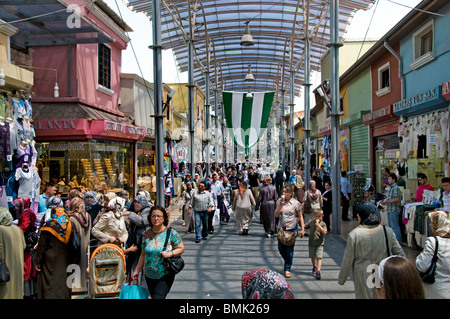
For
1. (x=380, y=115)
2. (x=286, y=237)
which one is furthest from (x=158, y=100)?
(x=380, y=115)

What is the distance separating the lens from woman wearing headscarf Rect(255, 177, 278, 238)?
10.5 metres

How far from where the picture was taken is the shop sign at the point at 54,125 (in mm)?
11836

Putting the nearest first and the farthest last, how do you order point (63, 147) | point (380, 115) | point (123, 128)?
point (63, 147), point (380, 115), point (123, 128)

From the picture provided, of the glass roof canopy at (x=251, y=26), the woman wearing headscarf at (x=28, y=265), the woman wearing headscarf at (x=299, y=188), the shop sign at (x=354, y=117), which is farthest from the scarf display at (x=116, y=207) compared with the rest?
the shop sign at (x=354, y=117)

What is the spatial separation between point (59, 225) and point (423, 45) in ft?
35.6

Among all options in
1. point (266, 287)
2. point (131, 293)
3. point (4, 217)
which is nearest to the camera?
point (266, 287)

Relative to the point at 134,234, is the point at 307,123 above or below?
above

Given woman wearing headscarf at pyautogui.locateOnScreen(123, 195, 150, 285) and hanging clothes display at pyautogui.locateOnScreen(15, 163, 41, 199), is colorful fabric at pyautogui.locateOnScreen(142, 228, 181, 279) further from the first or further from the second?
hanging clothes display at pyautogui.locateOnScreen(15, 163, 41, 199)

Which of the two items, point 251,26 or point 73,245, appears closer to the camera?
point 73,245

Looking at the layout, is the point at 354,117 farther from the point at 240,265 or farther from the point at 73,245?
the point at 73,245

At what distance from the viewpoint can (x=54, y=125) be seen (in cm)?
1195

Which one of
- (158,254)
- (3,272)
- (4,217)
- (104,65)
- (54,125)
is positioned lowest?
(3,272)

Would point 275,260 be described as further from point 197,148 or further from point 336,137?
point 197,148

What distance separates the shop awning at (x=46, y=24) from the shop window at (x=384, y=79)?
9330mm
